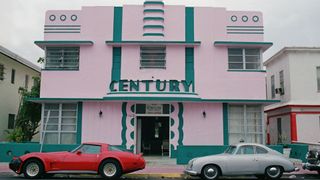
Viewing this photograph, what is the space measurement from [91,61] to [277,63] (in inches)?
481

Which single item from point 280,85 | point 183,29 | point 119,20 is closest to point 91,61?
point 119,20

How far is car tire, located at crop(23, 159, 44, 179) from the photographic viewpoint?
13352mm

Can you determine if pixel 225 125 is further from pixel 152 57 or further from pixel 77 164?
pixel 77 164

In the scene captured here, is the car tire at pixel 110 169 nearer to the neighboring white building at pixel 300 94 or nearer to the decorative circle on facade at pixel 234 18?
the decorative circle on facade at pixel 234 18

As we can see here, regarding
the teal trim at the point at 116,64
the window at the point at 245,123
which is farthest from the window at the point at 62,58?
the window at the point at 245,123

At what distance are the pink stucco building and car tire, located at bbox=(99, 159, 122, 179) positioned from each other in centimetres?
619

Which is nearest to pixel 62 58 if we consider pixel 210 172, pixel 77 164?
pixel 77 164

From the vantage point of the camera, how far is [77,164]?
13.3m

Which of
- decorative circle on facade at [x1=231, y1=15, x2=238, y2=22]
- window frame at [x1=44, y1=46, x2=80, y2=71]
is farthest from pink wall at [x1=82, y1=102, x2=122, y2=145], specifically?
decorative circle on facade at [x1=231, y1=15, x2=238, y2=22]

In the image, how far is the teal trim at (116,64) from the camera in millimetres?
20438

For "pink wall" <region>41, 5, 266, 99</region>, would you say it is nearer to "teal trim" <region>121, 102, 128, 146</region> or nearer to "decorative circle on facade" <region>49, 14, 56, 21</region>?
"decorative circle on facade" <region>49, 14, 56, 21</region>

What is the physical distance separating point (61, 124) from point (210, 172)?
988 centimetres

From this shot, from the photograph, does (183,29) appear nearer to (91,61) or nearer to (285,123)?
(91,61)

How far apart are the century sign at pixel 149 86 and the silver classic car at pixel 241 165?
652 cm
